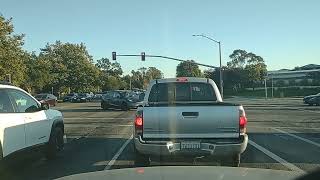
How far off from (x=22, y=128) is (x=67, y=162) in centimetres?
160

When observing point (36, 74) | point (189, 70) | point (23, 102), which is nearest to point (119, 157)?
point (23, 102)

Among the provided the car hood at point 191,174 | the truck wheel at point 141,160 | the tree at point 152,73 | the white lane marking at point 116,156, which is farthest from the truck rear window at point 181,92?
the tree at point 152,73

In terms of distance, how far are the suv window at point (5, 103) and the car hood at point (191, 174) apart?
603 centimetres

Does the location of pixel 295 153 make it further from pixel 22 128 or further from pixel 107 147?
pixel 22 128

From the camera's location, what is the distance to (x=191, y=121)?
928 cm

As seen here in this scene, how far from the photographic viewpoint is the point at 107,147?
13938mm

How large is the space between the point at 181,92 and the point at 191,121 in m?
2.37

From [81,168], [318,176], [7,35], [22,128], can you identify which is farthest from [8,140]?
[7,35]

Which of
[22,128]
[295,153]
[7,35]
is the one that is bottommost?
[295,153]

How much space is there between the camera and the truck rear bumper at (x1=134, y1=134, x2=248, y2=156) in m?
9.26

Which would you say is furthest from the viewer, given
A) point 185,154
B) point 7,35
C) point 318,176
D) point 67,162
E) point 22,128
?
point 7,35

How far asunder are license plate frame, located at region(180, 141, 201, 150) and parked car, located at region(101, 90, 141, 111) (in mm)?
27766

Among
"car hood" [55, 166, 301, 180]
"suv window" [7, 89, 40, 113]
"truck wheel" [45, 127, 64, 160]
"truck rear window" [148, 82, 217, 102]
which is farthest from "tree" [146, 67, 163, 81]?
"car hood" [55, 166, 301, 180]

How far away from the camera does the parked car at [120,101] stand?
37.6 m
